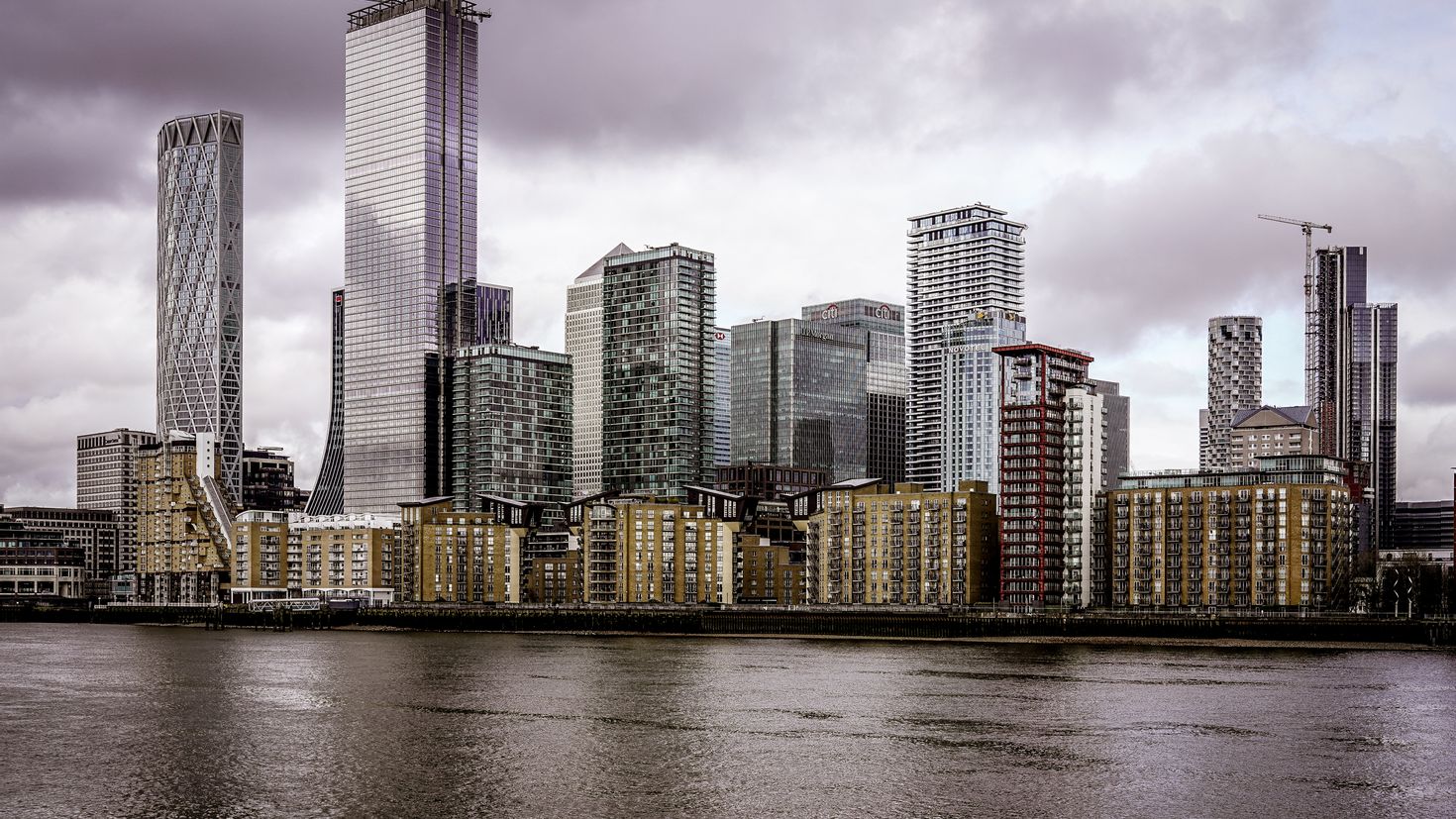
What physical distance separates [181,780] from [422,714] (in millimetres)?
31432

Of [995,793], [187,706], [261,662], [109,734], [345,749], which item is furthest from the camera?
[261,662]

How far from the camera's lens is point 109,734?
11088 cm

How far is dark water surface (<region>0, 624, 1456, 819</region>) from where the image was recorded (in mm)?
84688

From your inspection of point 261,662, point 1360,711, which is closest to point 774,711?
point 1360,711

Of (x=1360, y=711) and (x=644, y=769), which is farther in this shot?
(x=1360, y=711)

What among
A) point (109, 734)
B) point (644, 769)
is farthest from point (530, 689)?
point (644, 769)

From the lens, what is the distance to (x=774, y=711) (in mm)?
122500

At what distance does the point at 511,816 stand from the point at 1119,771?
34.3 metres

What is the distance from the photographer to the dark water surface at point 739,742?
84.7 m

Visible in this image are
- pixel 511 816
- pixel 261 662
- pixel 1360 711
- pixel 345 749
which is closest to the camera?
pixel 511 816

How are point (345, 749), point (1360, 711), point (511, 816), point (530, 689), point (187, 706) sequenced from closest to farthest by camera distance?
1. point (511, 816)
2. point (345, 749)
3. point (1360, 711)
4. point (187, 706)
5. point (530, 689)

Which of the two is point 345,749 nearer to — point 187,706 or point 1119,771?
point 187,706

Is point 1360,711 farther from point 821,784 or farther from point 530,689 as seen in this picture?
point 530,689

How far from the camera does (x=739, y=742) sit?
105 m
